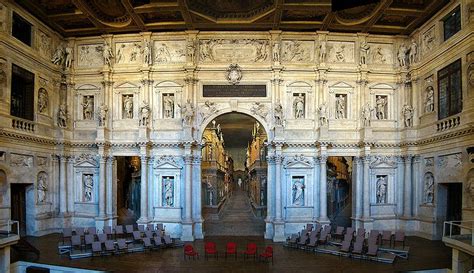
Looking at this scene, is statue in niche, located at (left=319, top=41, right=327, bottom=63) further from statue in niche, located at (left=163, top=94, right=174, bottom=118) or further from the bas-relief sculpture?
statue in niche, located at (left=163, top=94, right=174, bottom=118)

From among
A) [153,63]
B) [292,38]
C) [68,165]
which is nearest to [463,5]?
[292,38]

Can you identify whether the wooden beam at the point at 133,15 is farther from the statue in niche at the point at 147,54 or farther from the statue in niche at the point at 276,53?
the statue in niche at the point at 276,53

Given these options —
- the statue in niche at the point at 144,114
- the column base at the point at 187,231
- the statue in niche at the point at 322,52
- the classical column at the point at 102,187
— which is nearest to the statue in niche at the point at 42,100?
the classical column at the point at 102,187

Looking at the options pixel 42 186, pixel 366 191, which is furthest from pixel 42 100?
pixel 366 191

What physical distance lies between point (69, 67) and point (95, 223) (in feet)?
30.3

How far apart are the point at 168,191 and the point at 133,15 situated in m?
9.79

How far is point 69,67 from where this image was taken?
24.2m

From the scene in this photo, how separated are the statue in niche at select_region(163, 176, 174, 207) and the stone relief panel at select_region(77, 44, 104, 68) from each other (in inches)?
309

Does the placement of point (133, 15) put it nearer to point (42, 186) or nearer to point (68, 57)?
point (68, 57)

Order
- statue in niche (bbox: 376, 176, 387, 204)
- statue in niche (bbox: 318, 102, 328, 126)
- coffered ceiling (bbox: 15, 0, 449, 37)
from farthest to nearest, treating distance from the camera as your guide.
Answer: statue in niche (bbox: 376, 176, 387, 204) → statue in niche (bbox: 318, 102, 328, 126) → coffered ceiling (bbox: 15, 0, 449, 37)

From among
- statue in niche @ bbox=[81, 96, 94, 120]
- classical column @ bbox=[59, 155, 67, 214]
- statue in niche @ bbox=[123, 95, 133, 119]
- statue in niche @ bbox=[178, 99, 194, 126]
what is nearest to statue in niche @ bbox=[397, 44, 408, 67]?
statue in niche @ bbox=[178, 99, 194, 126]

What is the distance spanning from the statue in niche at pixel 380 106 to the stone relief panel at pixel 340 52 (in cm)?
276

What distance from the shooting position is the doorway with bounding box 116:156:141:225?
32.7m

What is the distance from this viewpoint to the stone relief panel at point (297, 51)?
77.9 feet
